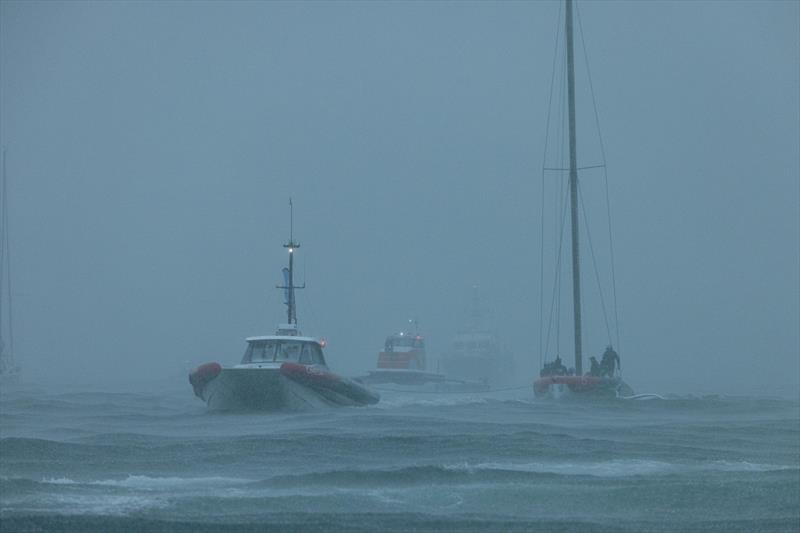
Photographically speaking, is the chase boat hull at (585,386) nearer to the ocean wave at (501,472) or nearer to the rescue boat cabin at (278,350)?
the rescue boat cabin at (278,350)

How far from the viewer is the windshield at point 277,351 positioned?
2873 centimetres

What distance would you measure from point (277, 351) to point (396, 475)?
1544 cm

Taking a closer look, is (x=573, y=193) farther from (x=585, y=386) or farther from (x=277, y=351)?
(x=277, y=351)

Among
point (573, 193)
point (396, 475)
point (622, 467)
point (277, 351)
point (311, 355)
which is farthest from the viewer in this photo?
point (573, 193)

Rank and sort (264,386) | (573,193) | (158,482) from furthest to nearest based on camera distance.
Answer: (573,193), (264,386), (158,482)

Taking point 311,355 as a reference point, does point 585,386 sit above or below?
below

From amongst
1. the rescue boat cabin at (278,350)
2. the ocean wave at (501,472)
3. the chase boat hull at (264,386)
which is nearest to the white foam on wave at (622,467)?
the ocean wave at (501,472)

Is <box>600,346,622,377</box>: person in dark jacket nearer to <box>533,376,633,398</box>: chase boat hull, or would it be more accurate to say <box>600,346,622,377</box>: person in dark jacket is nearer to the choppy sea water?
<box>533,376,633,398</box>: chase boat hull

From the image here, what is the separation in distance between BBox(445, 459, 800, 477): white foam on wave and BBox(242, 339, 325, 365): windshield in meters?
14.4

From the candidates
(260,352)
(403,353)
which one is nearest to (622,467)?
(260,352)

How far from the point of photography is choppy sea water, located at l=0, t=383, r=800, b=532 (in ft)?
34.3

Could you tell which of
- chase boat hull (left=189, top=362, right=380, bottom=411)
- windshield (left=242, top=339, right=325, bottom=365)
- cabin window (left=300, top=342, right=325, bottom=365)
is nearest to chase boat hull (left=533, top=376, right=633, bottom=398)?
cabin window (left=300, top=342, right=325, bottom=365)

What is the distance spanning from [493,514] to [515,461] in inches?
186

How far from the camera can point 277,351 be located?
28750 millimetres
